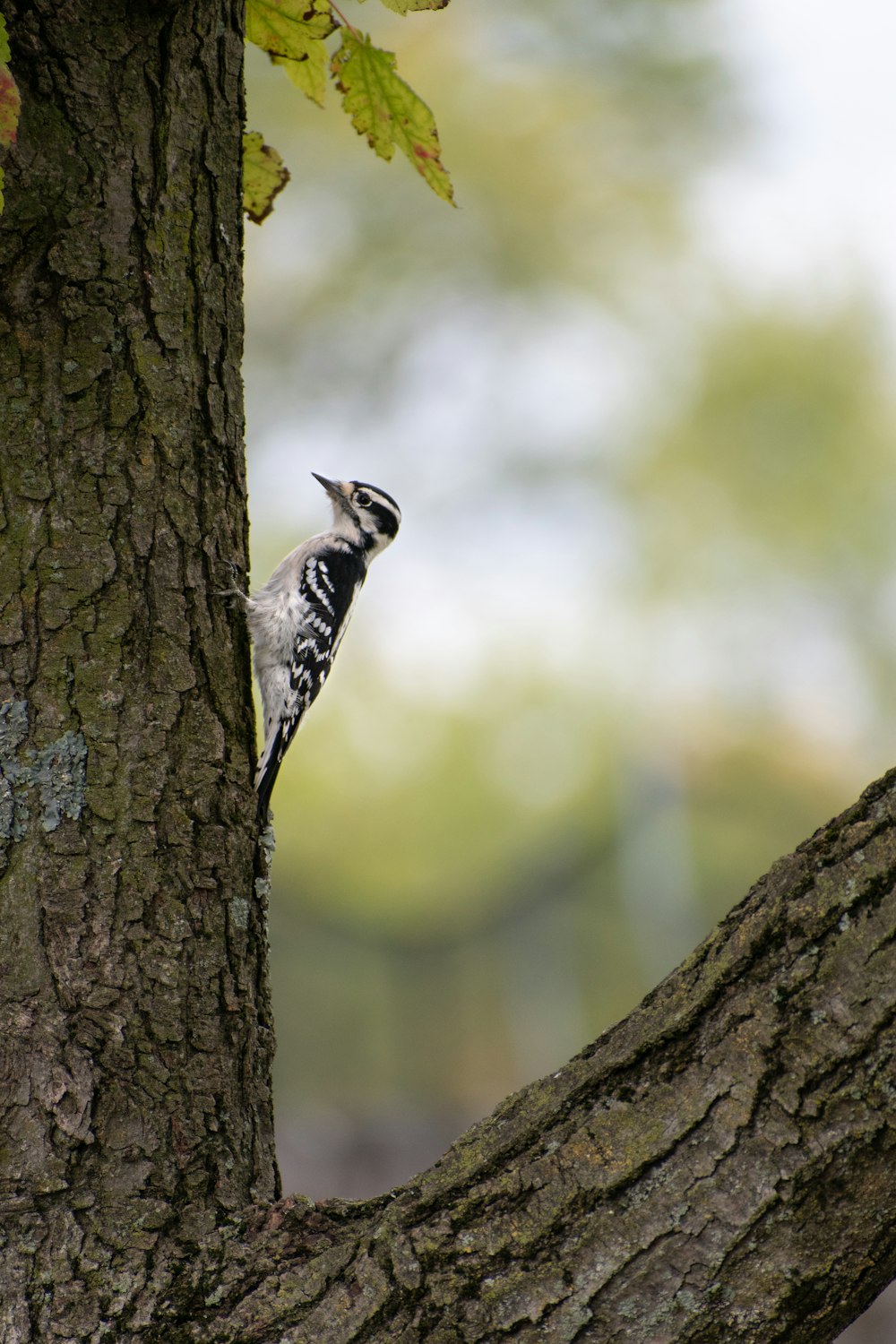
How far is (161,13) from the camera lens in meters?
2.17

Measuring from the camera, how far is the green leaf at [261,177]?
2.68m

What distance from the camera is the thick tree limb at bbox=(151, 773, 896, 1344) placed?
4.60ft

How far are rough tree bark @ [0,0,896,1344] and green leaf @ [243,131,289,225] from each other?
1.29 feet

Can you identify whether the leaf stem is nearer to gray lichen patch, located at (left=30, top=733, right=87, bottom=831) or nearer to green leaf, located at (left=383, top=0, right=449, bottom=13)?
green leaf, located at (left=383, top=0, right=449, bottom=13)

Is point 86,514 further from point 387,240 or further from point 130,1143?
point 387,240

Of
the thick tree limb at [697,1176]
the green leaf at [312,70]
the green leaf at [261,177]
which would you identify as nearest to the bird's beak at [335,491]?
the green leaf at [261,177]

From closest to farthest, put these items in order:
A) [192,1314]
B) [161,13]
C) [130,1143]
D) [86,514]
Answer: [192,1314], [130,1143], [86,514], [161,13]

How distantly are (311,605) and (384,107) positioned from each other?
2337mm

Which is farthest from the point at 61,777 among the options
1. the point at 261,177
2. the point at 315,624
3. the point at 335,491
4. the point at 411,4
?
the point at 335,491

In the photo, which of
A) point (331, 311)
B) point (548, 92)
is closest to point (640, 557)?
point (331, 311)

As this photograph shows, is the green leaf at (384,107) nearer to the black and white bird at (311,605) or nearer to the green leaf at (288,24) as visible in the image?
the green leaf at (288,24)

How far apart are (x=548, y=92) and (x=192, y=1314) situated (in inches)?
786

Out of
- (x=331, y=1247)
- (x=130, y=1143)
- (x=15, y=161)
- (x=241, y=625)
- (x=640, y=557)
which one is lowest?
(x=331, y=1247)

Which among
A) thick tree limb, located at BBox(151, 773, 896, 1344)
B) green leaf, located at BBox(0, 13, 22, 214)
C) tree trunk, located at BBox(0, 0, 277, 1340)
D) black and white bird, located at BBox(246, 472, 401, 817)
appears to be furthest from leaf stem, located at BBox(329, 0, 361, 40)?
thick tree limb, located at BBox(151, 773, 896, 1344)
